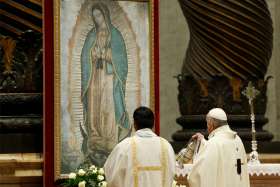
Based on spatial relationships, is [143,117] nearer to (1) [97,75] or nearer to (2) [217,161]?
(1) [97,75]

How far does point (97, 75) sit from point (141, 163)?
5.56 feet

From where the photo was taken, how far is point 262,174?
1078 centimetres

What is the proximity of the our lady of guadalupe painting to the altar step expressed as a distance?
0.69m

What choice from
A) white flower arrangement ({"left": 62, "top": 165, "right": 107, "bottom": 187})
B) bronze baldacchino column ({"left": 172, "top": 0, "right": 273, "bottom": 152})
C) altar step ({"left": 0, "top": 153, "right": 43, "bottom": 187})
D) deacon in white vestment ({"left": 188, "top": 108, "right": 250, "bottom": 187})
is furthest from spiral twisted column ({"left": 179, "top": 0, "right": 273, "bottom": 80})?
→ white flower arrangement ({"left": 62, "top": 165, "right": 107, "bottom": 187})

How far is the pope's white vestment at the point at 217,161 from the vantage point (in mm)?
8617

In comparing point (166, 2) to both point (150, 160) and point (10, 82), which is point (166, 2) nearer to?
point (10, 82)

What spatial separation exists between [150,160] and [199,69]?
5647mm

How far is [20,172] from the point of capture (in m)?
8.98

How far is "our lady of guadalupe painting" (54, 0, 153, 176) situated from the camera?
8320mm

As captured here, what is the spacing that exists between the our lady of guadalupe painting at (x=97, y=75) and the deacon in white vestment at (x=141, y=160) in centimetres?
141

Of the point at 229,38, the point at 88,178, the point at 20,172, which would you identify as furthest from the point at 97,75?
the point at 229,38

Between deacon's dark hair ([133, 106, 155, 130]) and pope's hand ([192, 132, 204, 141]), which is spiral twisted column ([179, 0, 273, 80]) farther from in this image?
deacon's dark hair ([133, 106, 155, 130])

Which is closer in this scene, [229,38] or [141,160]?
[141,160]

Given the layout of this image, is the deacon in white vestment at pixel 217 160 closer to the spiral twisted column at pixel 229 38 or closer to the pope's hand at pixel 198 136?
the pope's hand at pixel 198 136
